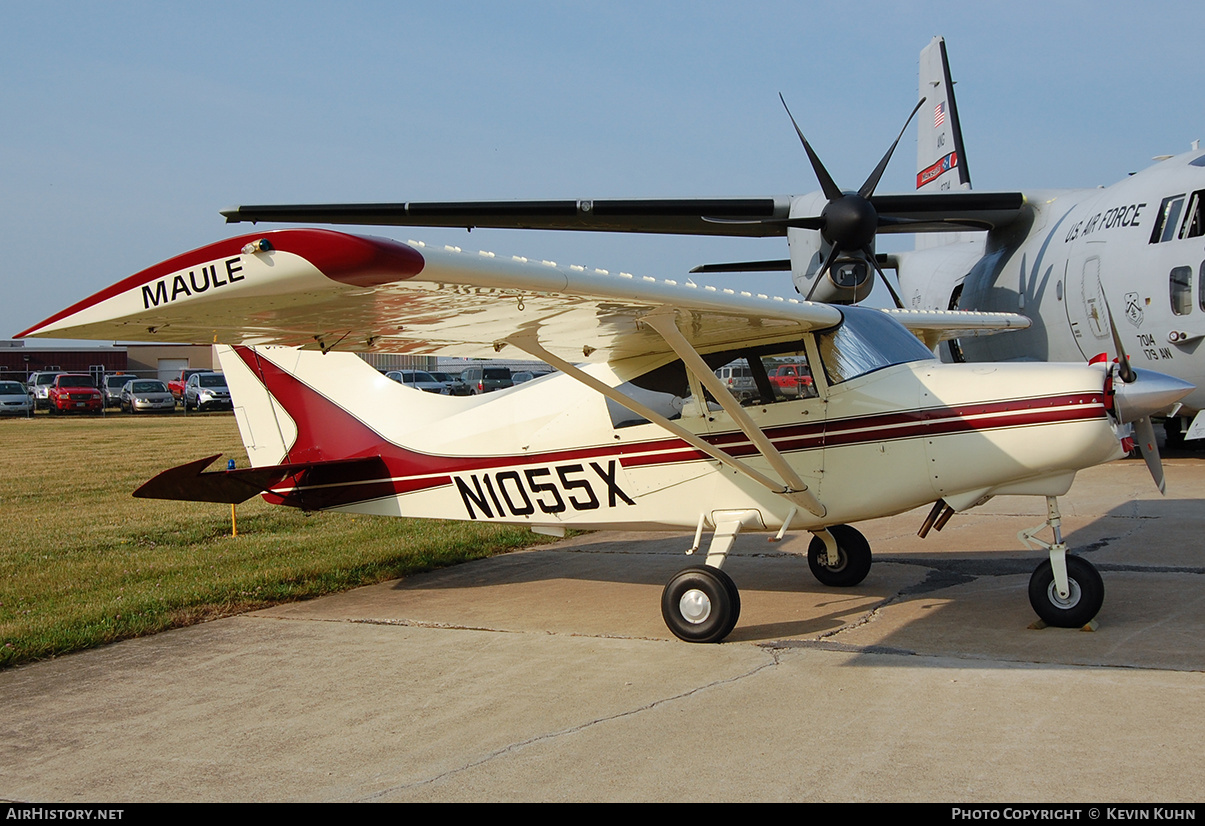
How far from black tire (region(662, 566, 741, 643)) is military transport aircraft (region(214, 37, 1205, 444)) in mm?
7104

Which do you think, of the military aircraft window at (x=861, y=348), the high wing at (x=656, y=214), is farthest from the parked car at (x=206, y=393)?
the military aircraft window at (x=861, y=348)

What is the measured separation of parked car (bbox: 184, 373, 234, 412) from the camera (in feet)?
136

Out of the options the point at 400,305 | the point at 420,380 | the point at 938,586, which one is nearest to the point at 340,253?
the point at 400,305

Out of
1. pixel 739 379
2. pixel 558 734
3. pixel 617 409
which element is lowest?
pixel 558 734

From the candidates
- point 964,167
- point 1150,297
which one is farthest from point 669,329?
point 964,167

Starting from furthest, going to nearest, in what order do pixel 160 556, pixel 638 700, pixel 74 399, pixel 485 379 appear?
pixel 485 379 < pixel 74 399 < pixel 160 556 < pixel 638 700

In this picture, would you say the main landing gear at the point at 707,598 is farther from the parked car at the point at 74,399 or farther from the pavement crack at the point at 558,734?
the parked car at the point at 74,399

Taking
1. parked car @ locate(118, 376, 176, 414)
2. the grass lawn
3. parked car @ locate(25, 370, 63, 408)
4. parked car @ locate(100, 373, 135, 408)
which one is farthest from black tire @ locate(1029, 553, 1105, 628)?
parked car @ locate(25, 370, 63, 408)

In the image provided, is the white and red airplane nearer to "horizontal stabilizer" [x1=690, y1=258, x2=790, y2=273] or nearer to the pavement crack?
the pavement crack

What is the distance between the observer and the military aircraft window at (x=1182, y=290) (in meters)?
12.1

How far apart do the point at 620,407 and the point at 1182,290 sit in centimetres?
898

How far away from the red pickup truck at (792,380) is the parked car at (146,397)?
1581 inches

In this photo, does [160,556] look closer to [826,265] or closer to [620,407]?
[620,407]

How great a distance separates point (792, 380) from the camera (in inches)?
262
